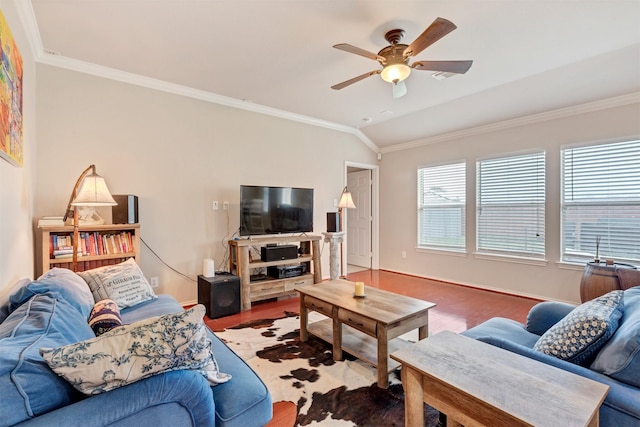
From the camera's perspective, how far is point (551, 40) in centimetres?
258

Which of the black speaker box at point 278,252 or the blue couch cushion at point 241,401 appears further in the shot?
the black speaker box at point 278,252

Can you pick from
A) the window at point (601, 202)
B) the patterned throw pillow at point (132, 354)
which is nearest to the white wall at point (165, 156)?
the patterned throw pillow at point (132, 354)

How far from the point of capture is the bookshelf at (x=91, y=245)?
262 centimetres

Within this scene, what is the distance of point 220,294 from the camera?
3.31 meters

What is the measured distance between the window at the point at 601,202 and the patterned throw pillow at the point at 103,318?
457 centimetres

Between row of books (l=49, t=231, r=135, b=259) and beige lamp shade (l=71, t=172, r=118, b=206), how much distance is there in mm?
614

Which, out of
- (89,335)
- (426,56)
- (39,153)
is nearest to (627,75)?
(426,56)

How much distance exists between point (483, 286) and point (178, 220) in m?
4.40

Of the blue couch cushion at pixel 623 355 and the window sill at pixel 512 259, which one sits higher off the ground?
the blue couch cushion at pixel 623 355

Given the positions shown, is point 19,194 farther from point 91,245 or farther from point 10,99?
point 91,245

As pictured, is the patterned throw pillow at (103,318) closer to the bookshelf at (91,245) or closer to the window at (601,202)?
the bookshelf at (91,245)

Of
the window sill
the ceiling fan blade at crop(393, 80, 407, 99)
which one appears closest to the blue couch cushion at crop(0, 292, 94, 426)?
the ceiling fan blade at crop(393, 80, 407, 99)

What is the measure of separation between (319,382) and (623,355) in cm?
160

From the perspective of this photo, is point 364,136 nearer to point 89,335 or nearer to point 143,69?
point 143,69
